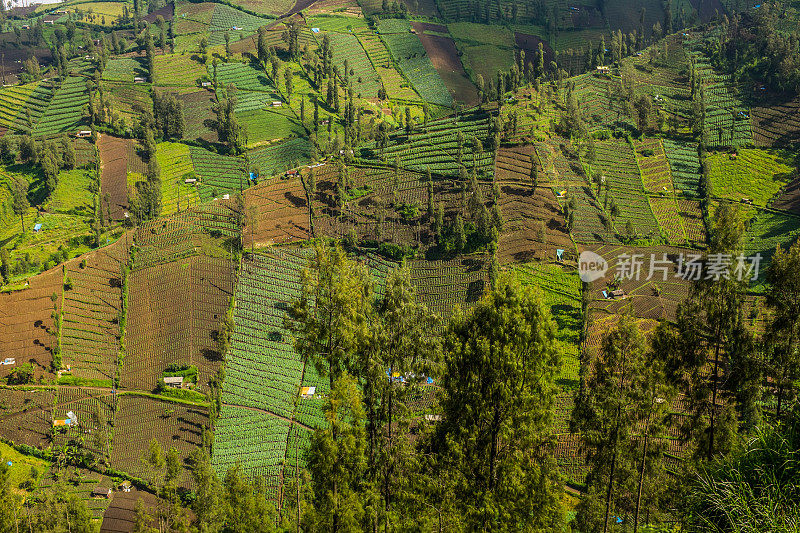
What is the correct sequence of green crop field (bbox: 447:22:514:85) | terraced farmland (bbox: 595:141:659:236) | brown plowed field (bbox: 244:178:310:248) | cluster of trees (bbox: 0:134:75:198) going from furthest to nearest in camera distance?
1. green crop field (bbox: 447:22:514:85)
2. cluster of trees (bbox: 0:134:75:198)
3. terraced farmland (bbox: 595:141:659:236)
4. brown plowed field (bbox: 244:178:310:248)

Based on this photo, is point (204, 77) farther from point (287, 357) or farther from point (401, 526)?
point (401, 526)

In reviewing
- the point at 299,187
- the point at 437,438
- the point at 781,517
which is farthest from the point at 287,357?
the point at 781,517

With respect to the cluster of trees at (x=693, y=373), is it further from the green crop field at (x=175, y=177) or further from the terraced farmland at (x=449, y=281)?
the green crop field at (x=175, y=177)

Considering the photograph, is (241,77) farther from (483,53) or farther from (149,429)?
(149,429)

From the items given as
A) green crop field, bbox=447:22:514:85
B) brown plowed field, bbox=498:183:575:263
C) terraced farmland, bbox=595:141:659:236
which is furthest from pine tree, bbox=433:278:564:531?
green crop field, bbox=447:22:514:85

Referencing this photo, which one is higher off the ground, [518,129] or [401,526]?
[401,526]

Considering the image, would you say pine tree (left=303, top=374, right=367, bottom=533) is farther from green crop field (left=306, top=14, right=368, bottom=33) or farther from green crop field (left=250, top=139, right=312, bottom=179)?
green crop field (left=306, top=14, right=368, bottom=33)

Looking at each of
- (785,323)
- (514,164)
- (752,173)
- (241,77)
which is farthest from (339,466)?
(241,77)
